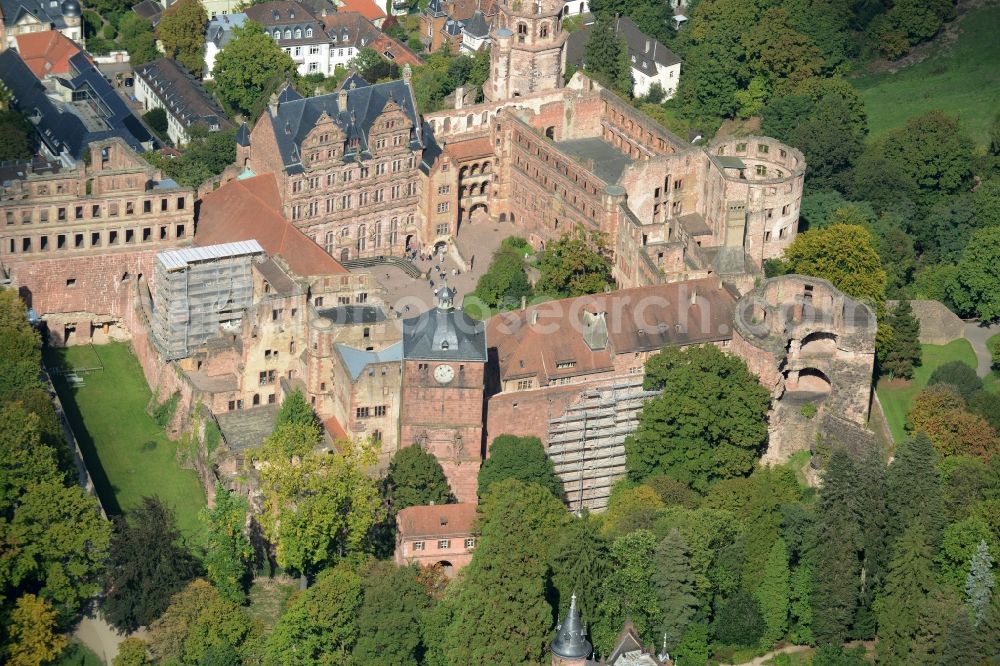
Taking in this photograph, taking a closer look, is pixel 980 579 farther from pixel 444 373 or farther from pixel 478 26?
pixel 478 26

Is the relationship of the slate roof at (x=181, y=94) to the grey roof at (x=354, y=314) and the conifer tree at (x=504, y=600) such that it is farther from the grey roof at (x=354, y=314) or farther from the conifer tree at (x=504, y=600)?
the conifer tree at (x=504, y=600)

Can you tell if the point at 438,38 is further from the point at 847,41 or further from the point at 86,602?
→ the point at 86,602

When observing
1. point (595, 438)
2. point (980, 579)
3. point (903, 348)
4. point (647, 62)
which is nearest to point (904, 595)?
point (980, 579)

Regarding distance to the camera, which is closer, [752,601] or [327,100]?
[752,601]

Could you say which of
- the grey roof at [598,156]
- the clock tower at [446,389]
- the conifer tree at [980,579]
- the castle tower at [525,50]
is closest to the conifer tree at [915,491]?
the conifer tree at [980,579]

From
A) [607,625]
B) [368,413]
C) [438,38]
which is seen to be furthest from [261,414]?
[438,38]

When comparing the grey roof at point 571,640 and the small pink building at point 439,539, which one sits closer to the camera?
the grey roof at point 571,640
